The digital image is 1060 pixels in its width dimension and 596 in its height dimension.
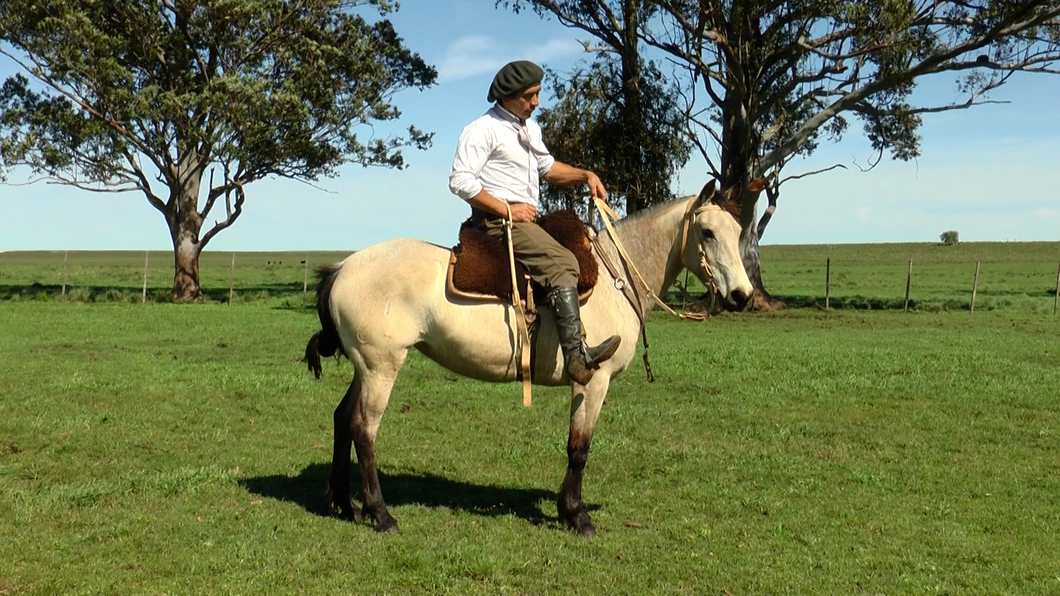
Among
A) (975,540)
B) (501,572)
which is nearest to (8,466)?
(501,572)

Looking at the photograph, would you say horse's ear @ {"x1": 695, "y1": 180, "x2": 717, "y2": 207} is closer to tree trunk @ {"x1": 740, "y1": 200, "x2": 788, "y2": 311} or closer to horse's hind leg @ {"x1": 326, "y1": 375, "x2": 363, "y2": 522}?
horse's hind leg @ {"x1": 326, "y1": 375, "x2": 363, "y2": 522}

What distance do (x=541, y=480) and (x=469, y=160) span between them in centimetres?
300

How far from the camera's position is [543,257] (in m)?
6.19

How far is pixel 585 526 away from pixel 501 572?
1021 millimetres

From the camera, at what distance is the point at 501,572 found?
548cm

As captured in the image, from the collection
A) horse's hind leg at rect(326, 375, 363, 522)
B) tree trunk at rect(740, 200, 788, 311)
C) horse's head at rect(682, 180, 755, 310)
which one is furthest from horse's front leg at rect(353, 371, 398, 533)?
tree trunk at rect(740, 200, 788, 311)

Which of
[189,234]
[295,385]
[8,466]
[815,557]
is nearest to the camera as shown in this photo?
[815,557]

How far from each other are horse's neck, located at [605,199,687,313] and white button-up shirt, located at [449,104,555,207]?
807 mm

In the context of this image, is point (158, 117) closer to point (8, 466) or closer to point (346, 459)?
point (8, 466)

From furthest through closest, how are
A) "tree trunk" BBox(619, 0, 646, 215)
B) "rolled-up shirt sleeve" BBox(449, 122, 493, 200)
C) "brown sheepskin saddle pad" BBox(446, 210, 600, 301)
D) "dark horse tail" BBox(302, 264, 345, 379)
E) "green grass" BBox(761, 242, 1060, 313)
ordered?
"green grass" BBox(761, 242, 1060, 313), "tree trunk" BBox(619, 0, 646, 215), "dark horse tail" BBox(302, 264, 345, 379), "brown sheepskin saddle pad" BBox(446, 210, 600, 301), "rolled-up shirt sleeve" BBox(449, 122, 493, 200)

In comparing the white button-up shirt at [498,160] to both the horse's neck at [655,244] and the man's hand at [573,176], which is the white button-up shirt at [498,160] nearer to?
the man's hand at [573,176]

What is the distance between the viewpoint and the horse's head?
256 inches

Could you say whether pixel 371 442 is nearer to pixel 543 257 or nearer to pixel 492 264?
pixel 492 264

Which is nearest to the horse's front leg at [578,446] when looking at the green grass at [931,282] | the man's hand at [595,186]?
the man's hand at [595,186]
